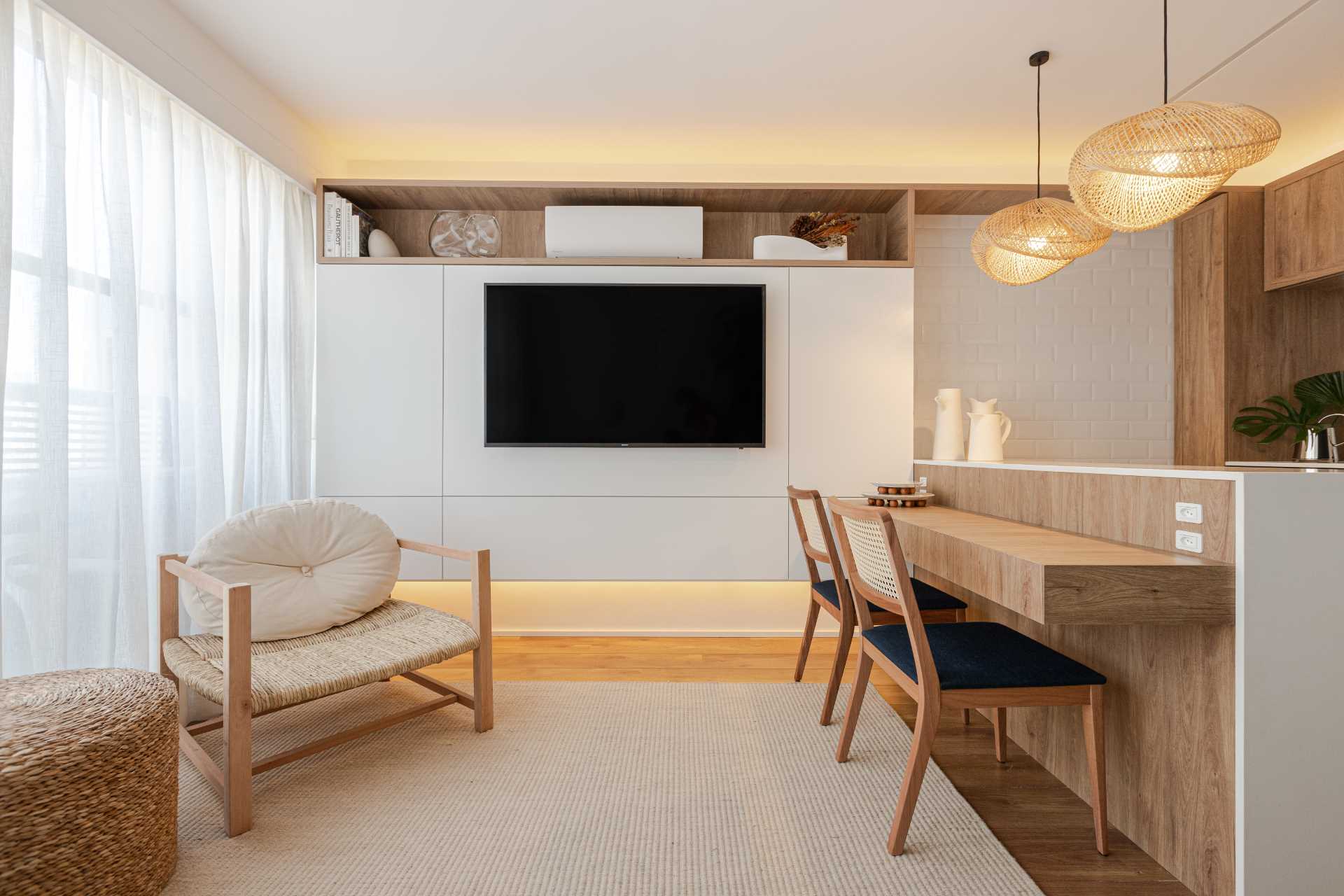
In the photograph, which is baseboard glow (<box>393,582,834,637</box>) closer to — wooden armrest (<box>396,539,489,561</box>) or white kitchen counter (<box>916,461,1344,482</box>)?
wooden armrest (<box>396,539,489,561</box>)

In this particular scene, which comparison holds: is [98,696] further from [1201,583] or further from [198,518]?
Result: [1201,583]

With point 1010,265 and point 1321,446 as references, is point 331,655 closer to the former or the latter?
point 1010,265

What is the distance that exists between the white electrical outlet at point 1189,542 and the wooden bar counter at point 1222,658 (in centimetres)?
1

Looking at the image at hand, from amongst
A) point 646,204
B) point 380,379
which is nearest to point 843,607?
point 646,204

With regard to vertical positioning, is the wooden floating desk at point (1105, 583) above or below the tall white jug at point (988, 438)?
below

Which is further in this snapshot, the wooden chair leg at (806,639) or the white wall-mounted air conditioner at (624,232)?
the white wall-mounted air conditioner at (624,232)

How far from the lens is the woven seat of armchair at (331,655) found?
1848 mm

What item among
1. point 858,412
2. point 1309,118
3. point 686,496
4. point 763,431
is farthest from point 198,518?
point 1309,118

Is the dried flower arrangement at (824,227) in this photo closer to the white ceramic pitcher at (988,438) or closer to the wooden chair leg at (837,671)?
the white ceramic pitcher at (988,438)

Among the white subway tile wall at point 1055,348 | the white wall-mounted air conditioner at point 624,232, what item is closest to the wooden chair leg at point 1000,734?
the white subway tile wall at point 1055,348

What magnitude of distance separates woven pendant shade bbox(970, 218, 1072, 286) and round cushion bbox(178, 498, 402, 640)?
2506 mm

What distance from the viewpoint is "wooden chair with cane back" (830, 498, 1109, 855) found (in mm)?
1641

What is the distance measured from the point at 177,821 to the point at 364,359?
82.5 inches

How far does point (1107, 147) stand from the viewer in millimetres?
1784
